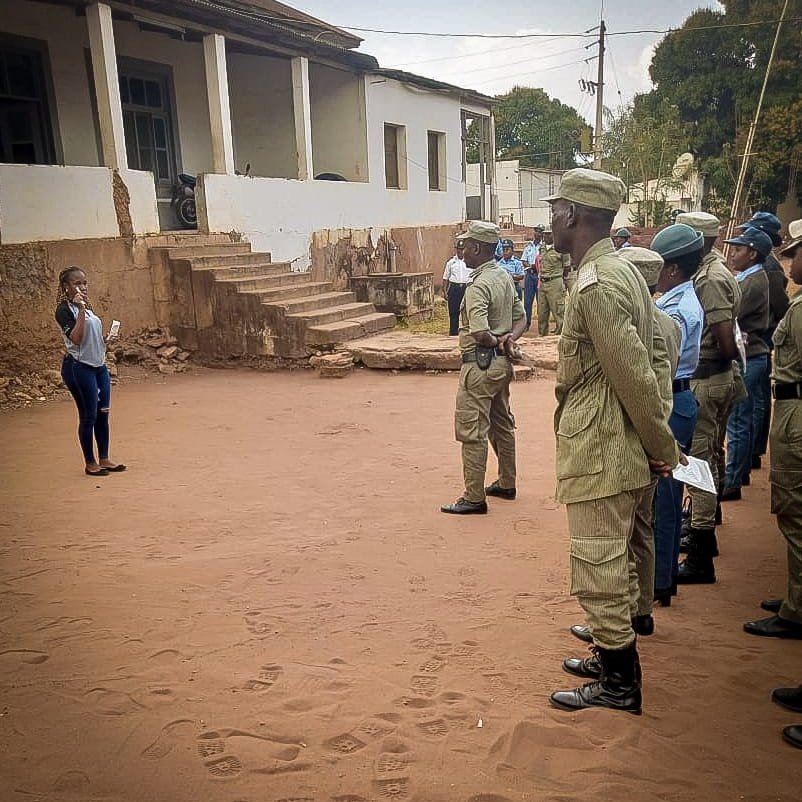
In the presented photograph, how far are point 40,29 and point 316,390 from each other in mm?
7111

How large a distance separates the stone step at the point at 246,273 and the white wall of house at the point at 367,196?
105 cm

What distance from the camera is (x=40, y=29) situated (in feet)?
34.1

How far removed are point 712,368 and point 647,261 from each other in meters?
1.05

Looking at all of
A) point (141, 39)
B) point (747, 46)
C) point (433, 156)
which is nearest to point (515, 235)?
point (433, 156)

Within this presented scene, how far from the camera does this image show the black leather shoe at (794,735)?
233 cm

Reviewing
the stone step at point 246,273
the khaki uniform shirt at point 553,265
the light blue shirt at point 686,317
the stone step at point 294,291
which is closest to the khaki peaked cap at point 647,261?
the light blue shirt at point 686,317

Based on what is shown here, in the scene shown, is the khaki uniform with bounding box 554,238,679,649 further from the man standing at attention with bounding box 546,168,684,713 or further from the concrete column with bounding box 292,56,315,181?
the concrete column with bounding box 292,56,315,181

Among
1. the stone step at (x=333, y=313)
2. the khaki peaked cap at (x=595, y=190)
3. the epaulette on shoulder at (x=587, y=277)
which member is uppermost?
the khaki peaked cap at (x=595, y=190)

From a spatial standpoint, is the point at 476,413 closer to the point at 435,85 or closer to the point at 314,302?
the point at 314,302

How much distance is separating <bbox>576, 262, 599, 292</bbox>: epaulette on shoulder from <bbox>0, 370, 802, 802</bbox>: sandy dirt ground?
155 cm

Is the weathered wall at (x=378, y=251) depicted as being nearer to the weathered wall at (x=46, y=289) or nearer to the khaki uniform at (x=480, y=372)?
the weathered wall at (x=46, y=289)

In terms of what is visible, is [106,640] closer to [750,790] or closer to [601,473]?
[601,473]

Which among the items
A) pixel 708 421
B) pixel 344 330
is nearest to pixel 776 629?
pixel 708 421

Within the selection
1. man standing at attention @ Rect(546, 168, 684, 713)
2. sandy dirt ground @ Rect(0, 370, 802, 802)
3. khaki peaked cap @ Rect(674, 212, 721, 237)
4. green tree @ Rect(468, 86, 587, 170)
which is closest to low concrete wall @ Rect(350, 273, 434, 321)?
sandy dirt ground @ Rect(0, 370, 802, 802)
